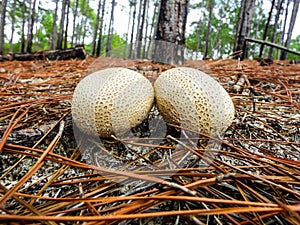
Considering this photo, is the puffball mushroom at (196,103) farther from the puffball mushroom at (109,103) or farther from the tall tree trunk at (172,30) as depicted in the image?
the tall tree trunk at (172,30)

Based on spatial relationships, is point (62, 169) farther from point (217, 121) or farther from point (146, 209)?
point (217, 121)

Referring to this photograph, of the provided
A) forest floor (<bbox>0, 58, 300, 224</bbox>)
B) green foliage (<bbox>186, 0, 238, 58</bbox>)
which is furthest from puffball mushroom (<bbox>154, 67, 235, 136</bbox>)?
green foliage (<bbox>186, 0, 238, 58</bbox>)

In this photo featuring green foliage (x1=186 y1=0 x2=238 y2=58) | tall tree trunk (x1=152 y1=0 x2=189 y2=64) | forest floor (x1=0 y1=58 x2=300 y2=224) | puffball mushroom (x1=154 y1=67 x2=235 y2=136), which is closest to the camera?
forest floor (x1=0 y1=58 x2=300 y2=224)

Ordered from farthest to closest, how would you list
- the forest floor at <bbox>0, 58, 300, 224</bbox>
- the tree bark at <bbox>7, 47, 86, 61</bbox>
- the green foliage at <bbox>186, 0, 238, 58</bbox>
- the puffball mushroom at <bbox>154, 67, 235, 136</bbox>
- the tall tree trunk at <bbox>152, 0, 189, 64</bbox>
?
the green foliage at <bbox>186, 0, 238, 58</bbox>
the tree bark at <bbox>7, 47, 86, 61</bbox>
the tall tree trunk at <bbox>152, 0, 189, 64</bbox>
the puffball mushroom at <bbox>154, 67, 235, 136</bbox>
the forest floor at <bbox>0, 58, 300, 224</bbox>

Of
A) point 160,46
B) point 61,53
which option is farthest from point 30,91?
point 61,53

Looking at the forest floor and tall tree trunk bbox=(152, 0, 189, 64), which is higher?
tall tree trunk bbox=(152, 0, 189, 64)

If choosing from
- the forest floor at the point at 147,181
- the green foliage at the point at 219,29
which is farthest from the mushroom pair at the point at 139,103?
the green foliage at the point at 219,29

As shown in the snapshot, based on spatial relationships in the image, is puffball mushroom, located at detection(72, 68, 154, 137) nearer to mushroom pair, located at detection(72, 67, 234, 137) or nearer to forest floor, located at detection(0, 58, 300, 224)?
Result: mushroom pair, located at detection(72, 67, 234, 137)

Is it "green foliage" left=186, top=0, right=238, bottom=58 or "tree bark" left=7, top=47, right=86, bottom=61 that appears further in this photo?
"green foliage" left=186, top=0, right=238, bottom=58
